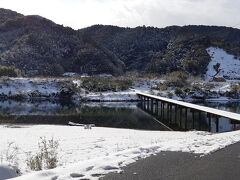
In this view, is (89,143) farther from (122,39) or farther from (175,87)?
(122,39)

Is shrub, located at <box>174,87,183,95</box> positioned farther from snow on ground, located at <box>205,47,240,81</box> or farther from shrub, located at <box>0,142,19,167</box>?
shrub, located at <box>0,142,19,167</box>

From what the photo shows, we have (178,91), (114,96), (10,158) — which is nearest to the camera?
(10,158)

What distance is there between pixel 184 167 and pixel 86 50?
98.5 meters

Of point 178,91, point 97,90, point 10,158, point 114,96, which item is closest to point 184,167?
point 10,158

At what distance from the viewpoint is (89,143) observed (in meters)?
13.8

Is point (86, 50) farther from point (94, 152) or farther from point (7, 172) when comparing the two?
point (7, 172)

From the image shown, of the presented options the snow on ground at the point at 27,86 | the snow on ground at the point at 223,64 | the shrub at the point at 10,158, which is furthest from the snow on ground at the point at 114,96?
the snow on ground at the point at 223,64

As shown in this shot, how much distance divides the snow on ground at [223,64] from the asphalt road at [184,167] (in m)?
80.4

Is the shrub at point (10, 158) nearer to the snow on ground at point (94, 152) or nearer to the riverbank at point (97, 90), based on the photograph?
the snow on ground at point (94, 152)

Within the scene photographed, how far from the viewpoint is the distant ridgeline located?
9169 cm

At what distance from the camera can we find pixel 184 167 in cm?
768

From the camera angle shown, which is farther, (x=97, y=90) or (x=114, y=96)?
(x=97, y=90)

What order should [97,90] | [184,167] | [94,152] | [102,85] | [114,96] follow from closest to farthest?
[184,167] → [94,152] → [114,96] → [97,90] → [102,85]

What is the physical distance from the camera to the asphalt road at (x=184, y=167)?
6926 mm
